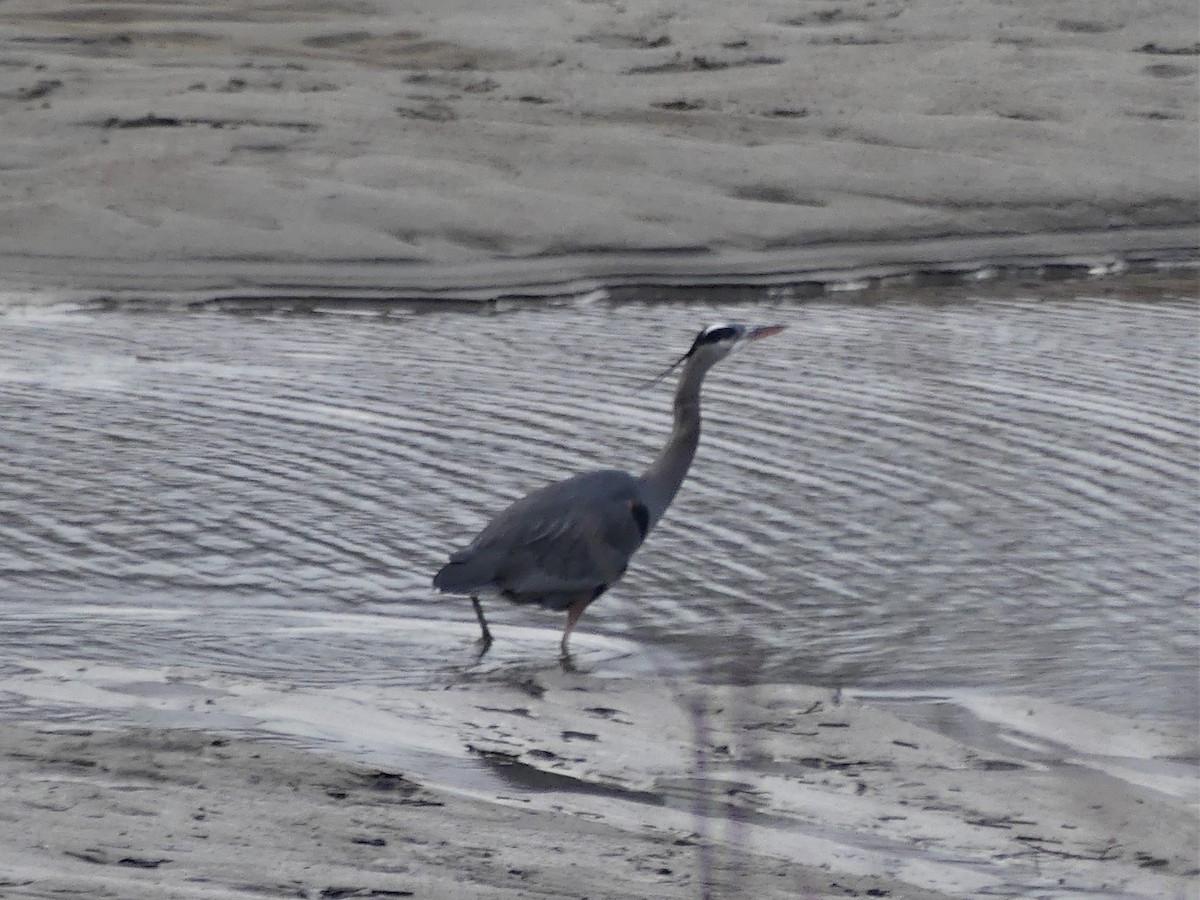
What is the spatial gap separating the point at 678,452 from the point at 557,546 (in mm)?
834

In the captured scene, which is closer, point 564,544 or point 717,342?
point 564,544

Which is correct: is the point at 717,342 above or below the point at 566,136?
below

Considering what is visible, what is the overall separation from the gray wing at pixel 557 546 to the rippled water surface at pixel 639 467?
166mm

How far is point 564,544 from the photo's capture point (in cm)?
611

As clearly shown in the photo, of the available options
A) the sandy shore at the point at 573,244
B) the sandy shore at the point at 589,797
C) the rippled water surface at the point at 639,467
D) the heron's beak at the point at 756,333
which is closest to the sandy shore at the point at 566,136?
the sandy shore at the point at 573,244

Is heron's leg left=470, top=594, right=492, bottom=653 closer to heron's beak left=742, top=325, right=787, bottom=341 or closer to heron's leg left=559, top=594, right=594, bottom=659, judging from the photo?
heron's leg left=559, top=594, right=594, bottom=659

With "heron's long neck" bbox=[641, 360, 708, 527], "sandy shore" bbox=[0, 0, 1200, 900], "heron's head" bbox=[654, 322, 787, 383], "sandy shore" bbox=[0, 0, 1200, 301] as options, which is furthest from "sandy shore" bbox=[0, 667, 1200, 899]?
"sandy shore" bbox=[0, 0, 1200, 301]

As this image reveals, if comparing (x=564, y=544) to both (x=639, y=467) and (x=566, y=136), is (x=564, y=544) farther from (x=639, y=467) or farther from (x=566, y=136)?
(x=566, y=136)

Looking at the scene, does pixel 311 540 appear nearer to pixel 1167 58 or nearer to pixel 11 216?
pixel 11 216

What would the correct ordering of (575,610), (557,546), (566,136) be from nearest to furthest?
1. (557,546)
2. (575,610)
3. (566,136)

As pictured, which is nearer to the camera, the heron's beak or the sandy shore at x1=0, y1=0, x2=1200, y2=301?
the heron's beak

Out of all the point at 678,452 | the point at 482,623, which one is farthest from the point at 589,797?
the point at 678,452

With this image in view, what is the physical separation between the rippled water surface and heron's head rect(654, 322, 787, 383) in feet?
1.68

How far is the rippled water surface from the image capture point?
19.4 feet
